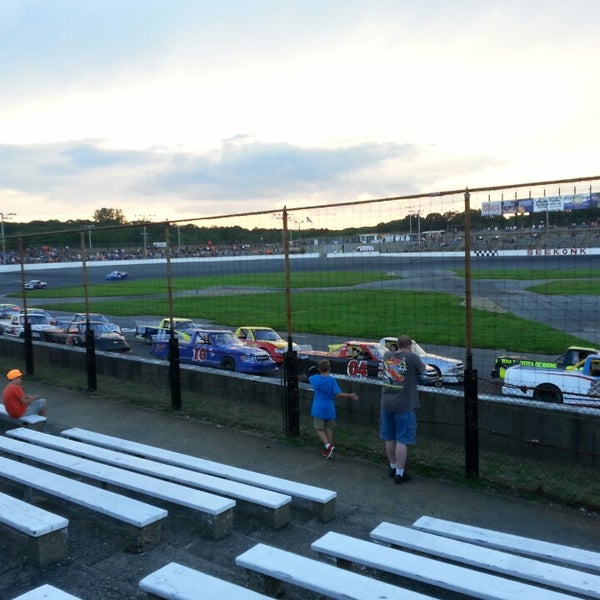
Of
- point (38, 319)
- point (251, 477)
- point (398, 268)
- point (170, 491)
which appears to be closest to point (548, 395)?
point (398, 268)

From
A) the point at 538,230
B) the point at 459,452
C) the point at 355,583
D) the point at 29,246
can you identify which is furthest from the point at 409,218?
the point at 29,246

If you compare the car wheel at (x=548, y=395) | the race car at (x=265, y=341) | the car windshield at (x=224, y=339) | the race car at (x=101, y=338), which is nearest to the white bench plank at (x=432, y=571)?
the car wheel at (x=548, y=395)

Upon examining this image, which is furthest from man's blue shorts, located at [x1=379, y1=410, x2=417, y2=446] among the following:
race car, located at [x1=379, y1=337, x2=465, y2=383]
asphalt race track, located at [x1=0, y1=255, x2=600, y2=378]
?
race car, located at [x1=379, y1=337, x2=465, y2=383]

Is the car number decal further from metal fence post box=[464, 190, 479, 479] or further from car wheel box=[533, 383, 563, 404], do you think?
metal fence post box=[464, 190, 479, 479]

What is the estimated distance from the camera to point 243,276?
14094 millimetres

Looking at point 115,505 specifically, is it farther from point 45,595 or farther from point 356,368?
point 356,368

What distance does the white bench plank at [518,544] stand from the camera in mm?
4078

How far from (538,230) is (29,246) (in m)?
11.6

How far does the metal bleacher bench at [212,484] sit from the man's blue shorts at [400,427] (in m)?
1.85

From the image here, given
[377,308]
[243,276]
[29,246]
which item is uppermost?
[29,246]

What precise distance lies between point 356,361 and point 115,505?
10.00 metres

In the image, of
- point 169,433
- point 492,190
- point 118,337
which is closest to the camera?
point 492,190

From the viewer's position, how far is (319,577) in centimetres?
355

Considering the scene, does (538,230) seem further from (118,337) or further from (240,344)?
(118,337)
